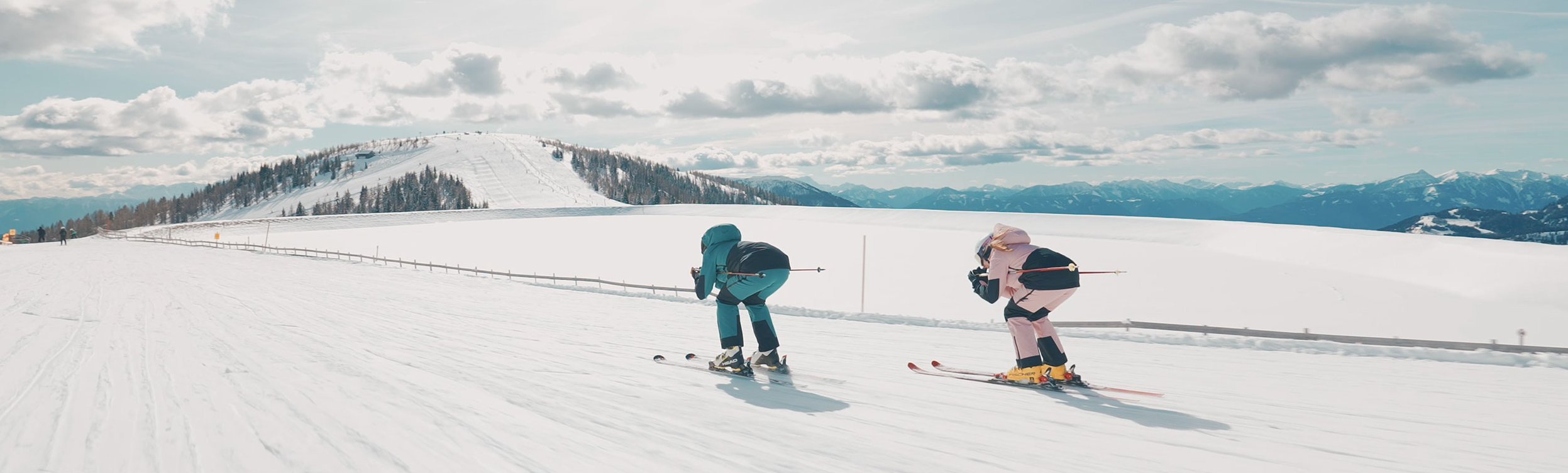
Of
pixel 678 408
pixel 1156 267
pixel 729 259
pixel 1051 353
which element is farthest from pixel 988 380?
pixel 1156 267

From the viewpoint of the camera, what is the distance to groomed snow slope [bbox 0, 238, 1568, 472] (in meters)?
4.45

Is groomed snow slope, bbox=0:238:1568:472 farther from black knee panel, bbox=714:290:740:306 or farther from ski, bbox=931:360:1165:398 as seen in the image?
black knee panel, bbox=714:290:740:306

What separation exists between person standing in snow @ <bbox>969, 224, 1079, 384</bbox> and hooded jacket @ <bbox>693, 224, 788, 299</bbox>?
6.53 ft

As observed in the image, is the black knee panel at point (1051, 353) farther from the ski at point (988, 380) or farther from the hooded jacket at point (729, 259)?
the hooded jacket at point (729, 259)

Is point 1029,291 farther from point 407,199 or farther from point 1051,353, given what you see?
point 407,199

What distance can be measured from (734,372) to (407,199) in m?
166

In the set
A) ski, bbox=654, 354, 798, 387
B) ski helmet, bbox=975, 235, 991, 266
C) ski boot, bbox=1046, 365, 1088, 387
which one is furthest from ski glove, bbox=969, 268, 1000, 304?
ski, bbox=654, 354, 798, 387

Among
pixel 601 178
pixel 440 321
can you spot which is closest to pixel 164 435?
pixel 440 321

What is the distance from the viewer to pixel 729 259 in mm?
7035

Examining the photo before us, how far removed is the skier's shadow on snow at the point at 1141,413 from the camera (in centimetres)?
529

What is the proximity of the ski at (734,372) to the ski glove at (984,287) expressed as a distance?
6.68ft

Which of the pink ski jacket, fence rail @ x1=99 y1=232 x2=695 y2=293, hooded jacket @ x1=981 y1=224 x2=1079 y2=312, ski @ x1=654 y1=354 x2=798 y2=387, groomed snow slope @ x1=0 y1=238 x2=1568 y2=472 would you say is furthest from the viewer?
fence rail @ x1=99 y1=232 x2=695 y2=293

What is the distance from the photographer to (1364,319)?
1454 centimetres

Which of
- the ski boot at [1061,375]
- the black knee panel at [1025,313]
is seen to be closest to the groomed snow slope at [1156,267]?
the black knee panel at [1025,313]
